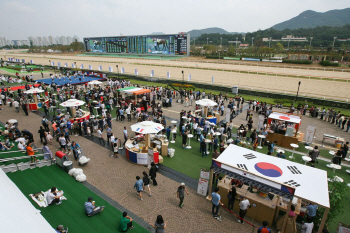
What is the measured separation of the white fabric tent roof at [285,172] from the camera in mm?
7527

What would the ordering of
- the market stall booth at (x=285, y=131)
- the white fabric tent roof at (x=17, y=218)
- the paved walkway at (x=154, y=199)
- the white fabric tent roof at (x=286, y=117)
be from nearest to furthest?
1. the white fabric tent roof at (x=17, y=218)
2. the paved walkway at (x=154, y=199)
3. the market stall booth at (x=285, y=131)
4. the white fabric tent roof at (x=286, y=117)

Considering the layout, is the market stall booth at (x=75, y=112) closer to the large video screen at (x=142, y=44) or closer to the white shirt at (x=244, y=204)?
the white shirt at (x=244, y=204)

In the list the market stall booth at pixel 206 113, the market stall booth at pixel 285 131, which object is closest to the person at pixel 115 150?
the market stall booth at pixel 206 113

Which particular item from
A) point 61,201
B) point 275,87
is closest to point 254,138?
point 61,201

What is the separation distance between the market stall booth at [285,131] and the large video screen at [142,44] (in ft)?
243

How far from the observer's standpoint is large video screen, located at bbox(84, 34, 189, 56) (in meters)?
85.6

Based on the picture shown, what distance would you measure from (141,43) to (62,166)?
316 ft

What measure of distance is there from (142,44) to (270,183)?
100557 millimetres

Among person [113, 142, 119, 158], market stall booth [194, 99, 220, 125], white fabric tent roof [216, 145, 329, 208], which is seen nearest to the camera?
white fabric tent roof [216, 145, 329, 208]

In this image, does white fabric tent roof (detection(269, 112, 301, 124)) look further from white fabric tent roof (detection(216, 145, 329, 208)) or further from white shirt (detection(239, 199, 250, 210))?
white shirt (detection(239, 199, 250, 210))

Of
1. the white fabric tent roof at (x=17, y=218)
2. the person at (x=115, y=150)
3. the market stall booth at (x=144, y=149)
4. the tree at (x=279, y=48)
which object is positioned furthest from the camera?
the tree at (x=279, y=48)

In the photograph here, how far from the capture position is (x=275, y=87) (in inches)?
1464

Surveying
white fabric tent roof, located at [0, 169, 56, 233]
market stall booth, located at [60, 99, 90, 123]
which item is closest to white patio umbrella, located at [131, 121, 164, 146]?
white fabric tent roof, located at [0, 169, 56, 233]

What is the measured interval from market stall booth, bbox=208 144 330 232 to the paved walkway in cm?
92
